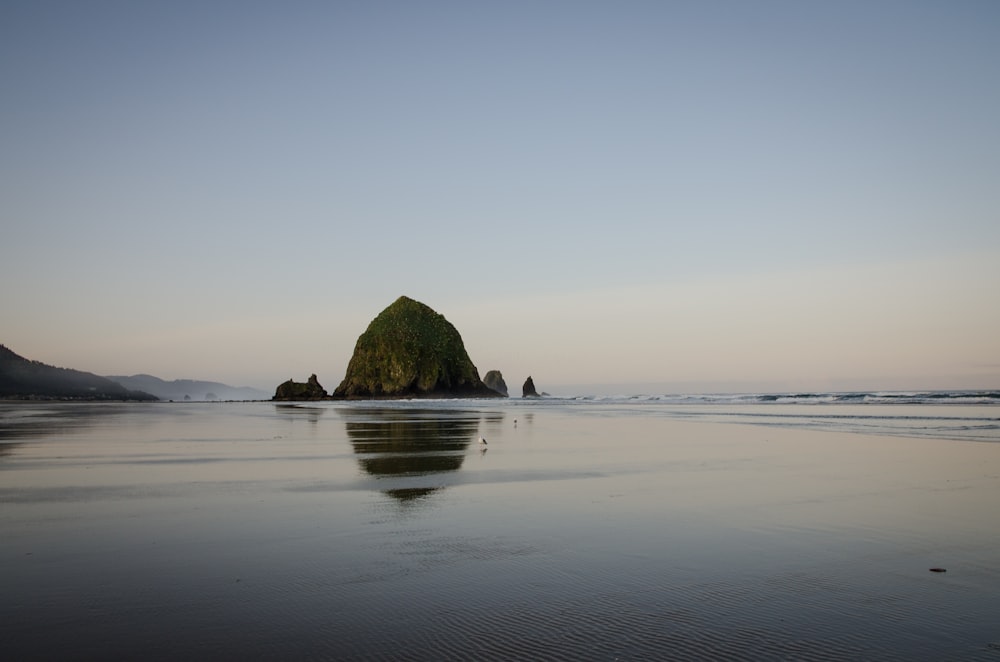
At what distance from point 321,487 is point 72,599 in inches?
233

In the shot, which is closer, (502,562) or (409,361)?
(502,562)

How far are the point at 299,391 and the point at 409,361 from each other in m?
25.8

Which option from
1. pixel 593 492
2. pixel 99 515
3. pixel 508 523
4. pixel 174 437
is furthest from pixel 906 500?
pixel 174 437

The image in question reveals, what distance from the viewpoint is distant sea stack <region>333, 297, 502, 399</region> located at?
5295 inches

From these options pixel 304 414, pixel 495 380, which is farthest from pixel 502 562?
pixel 495 380

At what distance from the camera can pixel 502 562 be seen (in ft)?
19.5

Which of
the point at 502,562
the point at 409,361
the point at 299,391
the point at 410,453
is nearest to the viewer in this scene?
the point at 502,562

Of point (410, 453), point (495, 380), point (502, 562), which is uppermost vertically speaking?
point (495, 380)

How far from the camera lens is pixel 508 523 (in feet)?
25.3

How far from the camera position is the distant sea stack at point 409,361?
134500 mm

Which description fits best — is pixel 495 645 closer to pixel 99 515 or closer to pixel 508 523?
pixel 508 523

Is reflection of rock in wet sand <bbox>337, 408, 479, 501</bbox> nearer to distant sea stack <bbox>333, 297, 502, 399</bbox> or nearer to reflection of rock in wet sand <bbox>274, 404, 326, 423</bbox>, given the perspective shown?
reflection of rock in wet sand <bbox>274, 404, 326, 423</bbox>

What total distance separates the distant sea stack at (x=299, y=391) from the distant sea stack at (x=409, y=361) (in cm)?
955

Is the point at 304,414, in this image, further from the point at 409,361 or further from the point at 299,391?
the point at 409,361
